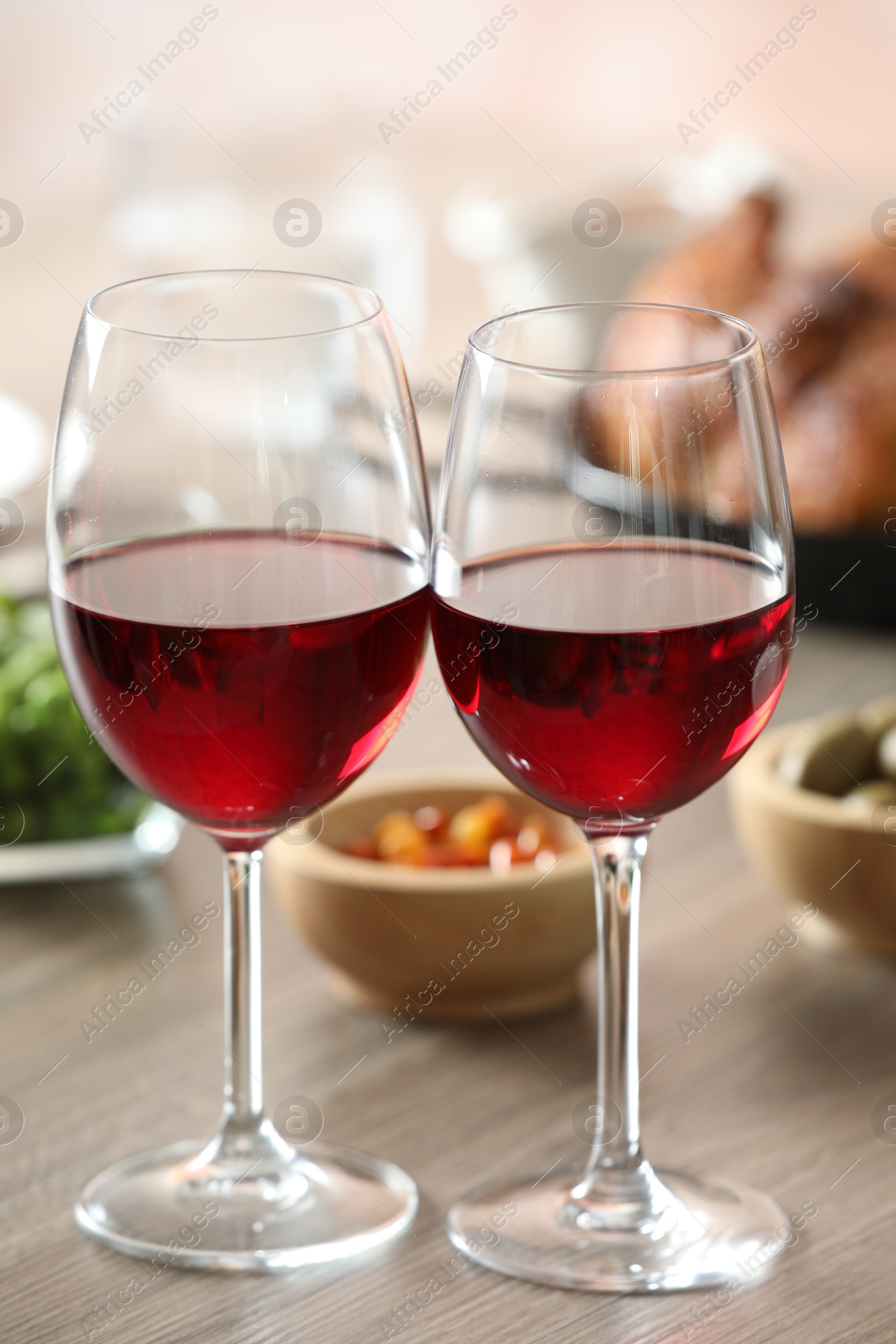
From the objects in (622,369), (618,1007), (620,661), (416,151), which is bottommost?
(618,1007)

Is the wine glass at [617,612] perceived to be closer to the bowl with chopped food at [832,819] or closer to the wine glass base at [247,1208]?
the wine glass base at [247,1208]

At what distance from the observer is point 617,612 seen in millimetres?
720

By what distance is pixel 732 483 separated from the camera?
0.72 meters

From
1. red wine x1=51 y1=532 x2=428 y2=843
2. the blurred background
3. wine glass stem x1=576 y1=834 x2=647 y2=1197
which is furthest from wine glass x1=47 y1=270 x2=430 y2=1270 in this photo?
the blurred background

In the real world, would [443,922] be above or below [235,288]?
below

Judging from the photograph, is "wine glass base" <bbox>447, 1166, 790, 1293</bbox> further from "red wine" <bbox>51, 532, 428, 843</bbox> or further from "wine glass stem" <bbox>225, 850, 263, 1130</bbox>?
"red wine" <bbox>51, 532, 428, 843</bbox>

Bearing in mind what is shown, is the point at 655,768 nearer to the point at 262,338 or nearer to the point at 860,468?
the point at 262,338

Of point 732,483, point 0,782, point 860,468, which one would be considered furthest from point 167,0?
point 732,483

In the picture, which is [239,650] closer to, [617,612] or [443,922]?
[617,612]

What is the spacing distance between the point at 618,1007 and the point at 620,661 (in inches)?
7.4

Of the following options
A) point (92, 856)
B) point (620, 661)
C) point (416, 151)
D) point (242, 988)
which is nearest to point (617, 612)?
point (620, 661)

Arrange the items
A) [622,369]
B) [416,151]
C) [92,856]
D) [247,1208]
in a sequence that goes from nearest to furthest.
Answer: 1. [622,369]
2. [247,1208]
3. [92,856]
4. [416,151]

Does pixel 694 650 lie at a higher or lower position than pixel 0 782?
higher

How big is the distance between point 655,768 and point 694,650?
0.22 ft
